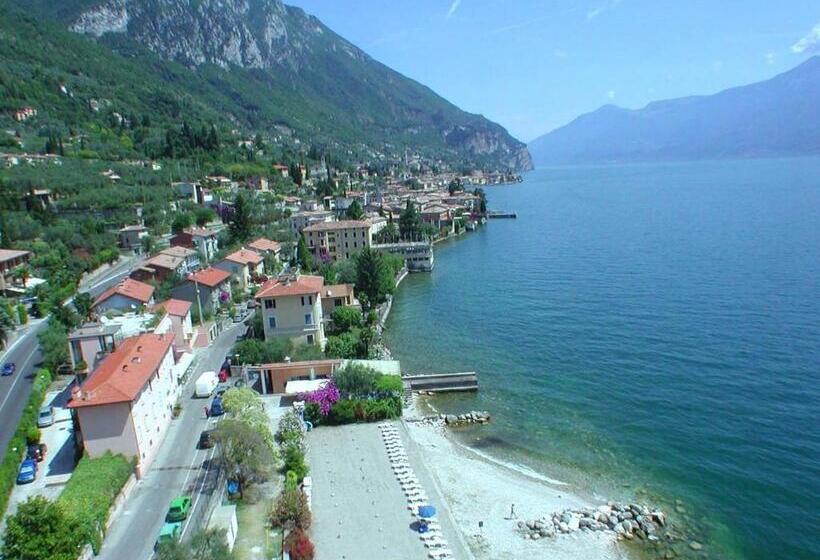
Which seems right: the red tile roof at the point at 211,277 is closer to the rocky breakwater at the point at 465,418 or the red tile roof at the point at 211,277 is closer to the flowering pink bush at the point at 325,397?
the flowering pink bush at the point at 325,397

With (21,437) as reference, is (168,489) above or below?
below

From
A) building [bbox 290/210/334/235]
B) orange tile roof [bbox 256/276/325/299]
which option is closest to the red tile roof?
orange tile roof [bbox 256/276/325/299]

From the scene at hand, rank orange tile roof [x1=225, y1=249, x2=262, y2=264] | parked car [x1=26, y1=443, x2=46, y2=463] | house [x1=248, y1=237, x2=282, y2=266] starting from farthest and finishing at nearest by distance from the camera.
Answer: house [x1=248, y1=237, x2=282, y2=266] → orange tile roof [x1=225, y1=249, x2=262, y2=264] → parked car [x1=26, y1=443, x2=46, y2=463]

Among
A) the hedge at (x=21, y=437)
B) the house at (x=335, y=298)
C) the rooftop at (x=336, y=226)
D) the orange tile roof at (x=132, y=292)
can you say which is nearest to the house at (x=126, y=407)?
the hedge at (x=21, y=437)

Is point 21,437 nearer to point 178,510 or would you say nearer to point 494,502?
point 178,510

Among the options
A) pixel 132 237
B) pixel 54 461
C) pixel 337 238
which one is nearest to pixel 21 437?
pixel 54 461

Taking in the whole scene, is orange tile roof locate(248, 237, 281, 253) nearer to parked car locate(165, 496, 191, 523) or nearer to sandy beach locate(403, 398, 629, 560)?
sandy beach locate(403, 398, 629, 560)
